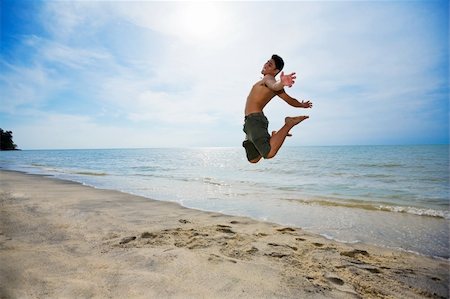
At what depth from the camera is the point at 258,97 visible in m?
4.16

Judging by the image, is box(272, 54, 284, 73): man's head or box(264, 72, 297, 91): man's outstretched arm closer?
box(264, 72, 297, 91): man's outstretched arm

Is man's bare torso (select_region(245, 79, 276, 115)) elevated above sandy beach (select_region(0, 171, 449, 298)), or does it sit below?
above

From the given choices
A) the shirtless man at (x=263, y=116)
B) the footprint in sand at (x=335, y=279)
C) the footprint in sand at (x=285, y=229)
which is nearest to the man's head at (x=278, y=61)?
the shirtless man at (x=263, y=116)

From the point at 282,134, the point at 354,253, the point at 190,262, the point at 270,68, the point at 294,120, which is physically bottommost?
the point at 354,253

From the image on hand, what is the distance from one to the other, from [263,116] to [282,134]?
40 centimetres

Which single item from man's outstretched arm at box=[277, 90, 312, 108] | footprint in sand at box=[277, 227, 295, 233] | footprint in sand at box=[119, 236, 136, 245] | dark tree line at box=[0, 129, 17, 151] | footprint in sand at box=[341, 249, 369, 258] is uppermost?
dark tree line at box=[0, 129, 17, 151]

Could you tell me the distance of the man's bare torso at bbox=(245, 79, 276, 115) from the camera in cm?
403

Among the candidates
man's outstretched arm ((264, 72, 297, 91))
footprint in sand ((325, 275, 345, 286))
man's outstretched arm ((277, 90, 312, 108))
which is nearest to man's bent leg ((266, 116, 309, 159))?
man's outstretched arm ((277, 90, 312, 108))

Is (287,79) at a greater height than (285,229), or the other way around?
(287,79)

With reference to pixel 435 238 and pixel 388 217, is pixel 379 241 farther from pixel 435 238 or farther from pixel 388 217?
pixel 388 217

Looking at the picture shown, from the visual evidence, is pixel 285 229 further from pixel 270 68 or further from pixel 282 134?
pixel 270 68

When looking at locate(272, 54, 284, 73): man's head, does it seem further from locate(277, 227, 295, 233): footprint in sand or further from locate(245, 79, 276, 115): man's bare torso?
locate(277, 227, 295, 233): footprint in sand

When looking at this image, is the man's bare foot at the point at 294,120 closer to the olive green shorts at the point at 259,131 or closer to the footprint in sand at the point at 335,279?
the olive green shorts at the point at 259,131

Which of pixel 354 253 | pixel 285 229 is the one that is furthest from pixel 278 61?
pixel 285 229
